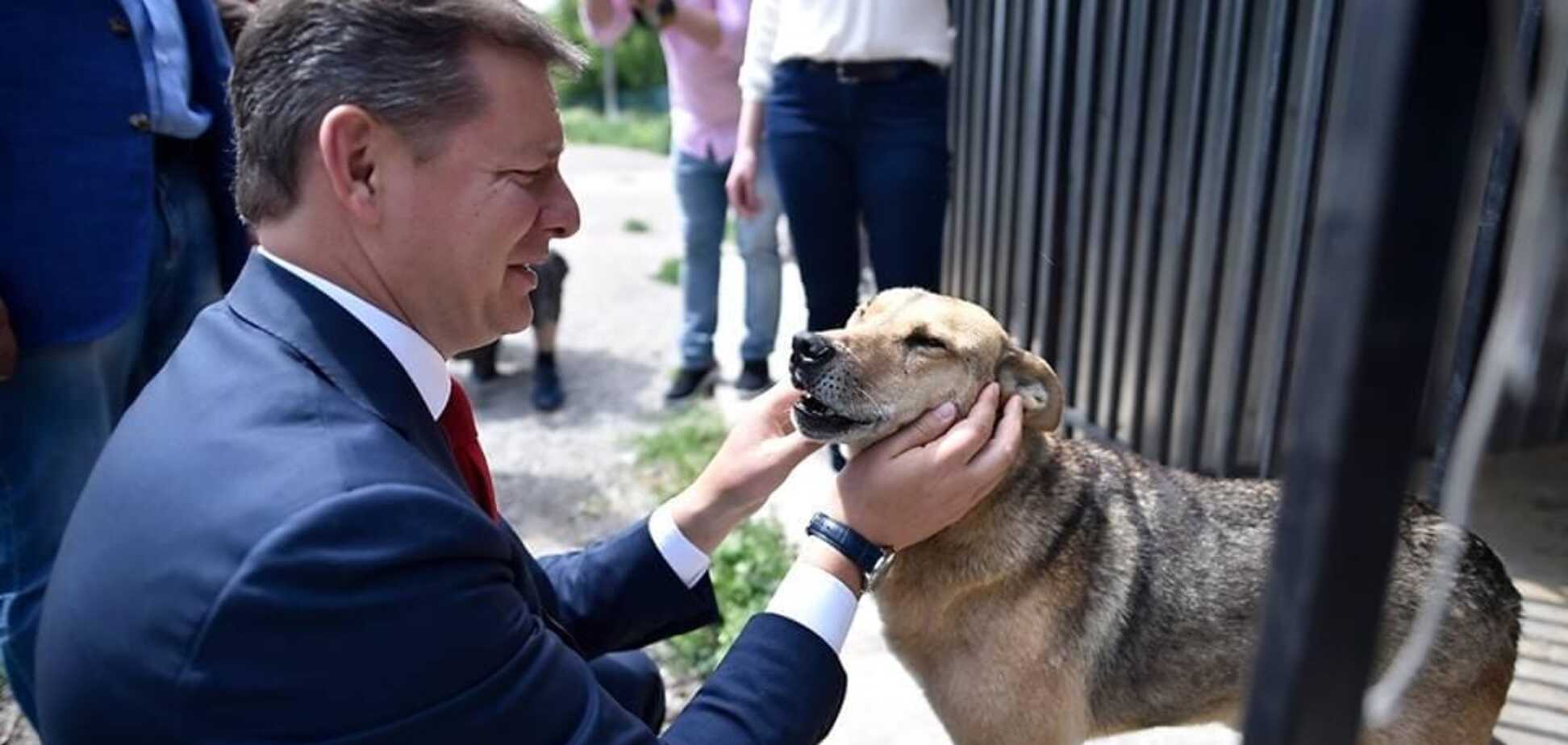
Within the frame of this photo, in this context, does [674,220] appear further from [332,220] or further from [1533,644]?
[332,220]

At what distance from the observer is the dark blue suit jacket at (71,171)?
231cm

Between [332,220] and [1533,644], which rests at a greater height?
[332,220]

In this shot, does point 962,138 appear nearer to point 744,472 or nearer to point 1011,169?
point 1011,169

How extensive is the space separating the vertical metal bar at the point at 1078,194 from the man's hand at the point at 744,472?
2.01m

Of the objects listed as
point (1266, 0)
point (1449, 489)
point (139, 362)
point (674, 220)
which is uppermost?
point (1266, 0)

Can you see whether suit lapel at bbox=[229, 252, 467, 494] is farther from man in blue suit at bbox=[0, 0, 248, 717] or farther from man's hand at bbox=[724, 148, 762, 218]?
man's hand at bbox=[724, 148, 762, 218]

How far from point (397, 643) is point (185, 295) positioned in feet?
6.23

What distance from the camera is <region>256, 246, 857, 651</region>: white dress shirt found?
1.44 meters

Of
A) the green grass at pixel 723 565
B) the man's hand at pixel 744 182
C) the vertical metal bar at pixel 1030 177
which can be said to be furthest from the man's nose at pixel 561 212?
the man's hand at pixel 744 182

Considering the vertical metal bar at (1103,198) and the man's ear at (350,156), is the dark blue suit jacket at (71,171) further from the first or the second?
the vertical metal bar at (1103,198)

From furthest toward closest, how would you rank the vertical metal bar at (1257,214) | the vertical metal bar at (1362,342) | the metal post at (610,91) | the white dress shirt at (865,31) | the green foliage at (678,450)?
1. the metal post at (610,91)
2. the green foliage at (678,450)
3. the white dress shirt at (865,31)
4. the vertical metal bar at (1257,214)
5. the vertical metal bar at (1362,342)

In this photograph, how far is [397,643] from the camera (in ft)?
4.04

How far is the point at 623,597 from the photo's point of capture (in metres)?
2.07

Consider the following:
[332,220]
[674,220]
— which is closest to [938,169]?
[332,220]
